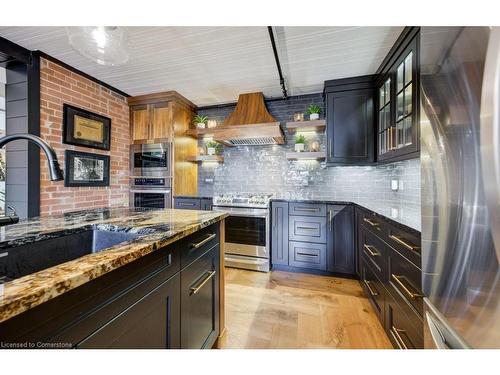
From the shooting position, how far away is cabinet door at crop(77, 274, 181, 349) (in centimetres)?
62

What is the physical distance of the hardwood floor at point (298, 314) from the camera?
1535 millimetres

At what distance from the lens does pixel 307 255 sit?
2.67 metres

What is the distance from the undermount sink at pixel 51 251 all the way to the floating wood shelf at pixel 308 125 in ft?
8.30

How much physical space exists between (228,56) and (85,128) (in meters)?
1.99

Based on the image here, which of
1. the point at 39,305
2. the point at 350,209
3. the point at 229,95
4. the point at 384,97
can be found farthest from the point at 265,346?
the point at 229,95

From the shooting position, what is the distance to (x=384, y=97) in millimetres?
2363

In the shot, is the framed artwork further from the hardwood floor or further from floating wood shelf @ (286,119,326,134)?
floating wood shelf @ (286,119,326,134)

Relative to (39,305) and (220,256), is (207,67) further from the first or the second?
(39,305)

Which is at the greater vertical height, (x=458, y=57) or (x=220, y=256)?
(x=458, y=57)

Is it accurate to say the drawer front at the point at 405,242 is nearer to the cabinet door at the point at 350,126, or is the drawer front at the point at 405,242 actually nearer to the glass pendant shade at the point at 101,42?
the cabinet door at the point at 350,126

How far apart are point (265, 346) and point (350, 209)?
1.71 meters

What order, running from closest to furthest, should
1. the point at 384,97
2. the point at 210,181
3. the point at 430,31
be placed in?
the point at 430,31, the point at 384,97, the point at 210,181

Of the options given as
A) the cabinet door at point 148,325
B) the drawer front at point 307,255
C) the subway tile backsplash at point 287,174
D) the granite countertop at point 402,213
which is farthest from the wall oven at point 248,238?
the cabinet door at point 148,325

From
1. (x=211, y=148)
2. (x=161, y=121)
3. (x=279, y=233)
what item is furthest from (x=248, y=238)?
(x=161, y=121)
